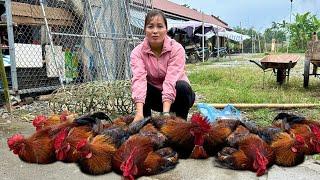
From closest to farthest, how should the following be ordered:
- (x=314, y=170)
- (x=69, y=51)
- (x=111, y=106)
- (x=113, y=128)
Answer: (x=113, y=128) < (x=314, y=170) < (x=111, y=106) < (x=69, y=51)

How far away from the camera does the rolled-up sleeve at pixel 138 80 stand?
301 cm

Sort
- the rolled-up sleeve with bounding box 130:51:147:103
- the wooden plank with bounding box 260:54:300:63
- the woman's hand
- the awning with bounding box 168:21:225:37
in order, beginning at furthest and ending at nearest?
the awning with bounding box 168:21:225:37 → the wooden plank with bounding box 260:54:300:63 → the rolled-up sleeve with bounding box 130:51:147:103 → the woman's hand

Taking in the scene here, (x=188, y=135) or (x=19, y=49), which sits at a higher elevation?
(x=19, y=49)

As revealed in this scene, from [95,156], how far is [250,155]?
35.5 inches

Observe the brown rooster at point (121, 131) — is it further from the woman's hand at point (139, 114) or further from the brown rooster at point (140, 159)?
the woman's hand at point (139, 114)

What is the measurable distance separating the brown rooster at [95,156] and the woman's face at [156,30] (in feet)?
3.88

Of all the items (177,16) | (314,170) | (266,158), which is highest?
(177,16)

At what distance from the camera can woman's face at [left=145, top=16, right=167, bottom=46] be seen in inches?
119

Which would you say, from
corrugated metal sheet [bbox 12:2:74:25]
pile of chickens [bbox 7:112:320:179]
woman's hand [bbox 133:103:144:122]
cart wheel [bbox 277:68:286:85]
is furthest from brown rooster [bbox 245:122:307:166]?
cart wheel [bbox 277:68:286:85]

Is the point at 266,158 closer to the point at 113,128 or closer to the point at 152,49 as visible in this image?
the point at 113,128

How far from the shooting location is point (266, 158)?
88.8 inches

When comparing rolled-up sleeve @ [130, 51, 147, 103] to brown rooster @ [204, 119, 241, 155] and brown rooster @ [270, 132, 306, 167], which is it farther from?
brown rooster @ [270, 132, 306, 167]

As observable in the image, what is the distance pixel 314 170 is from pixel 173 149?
1.38m

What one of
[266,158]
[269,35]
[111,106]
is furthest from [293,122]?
[269,35]
